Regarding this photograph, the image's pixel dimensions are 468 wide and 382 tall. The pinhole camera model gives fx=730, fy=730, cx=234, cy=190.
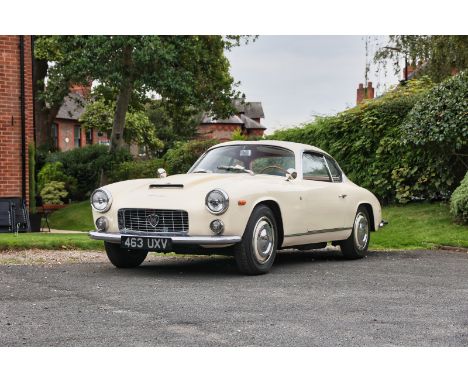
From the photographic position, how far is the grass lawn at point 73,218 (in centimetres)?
2191

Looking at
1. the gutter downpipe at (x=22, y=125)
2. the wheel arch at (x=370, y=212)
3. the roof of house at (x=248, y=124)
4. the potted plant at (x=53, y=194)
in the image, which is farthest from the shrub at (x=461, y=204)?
the roof of house at (x=248, y=124)

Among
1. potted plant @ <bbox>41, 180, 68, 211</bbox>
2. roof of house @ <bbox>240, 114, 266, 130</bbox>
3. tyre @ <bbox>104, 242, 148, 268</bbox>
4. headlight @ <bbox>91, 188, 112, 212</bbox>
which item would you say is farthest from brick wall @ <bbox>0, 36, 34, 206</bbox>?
roof of house @ <bbox>240, 114, 266, 130</bbox>

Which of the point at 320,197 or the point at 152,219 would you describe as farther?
the point at 320,197

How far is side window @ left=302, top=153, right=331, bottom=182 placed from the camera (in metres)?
9.54

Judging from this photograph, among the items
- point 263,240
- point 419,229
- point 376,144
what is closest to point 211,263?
point 263,240

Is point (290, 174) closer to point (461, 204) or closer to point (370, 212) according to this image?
point (370, 212)

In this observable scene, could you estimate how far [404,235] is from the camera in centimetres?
1318

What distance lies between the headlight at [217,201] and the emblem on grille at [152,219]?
0.60 meters

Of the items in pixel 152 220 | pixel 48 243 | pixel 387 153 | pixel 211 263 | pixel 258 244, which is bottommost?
pixel 211 263

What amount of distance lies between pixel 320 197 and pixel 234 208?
76.8 inches

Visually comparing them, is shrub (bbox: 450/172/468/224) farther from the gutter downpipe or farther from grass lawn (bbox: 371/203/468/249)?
the gutter downpipe

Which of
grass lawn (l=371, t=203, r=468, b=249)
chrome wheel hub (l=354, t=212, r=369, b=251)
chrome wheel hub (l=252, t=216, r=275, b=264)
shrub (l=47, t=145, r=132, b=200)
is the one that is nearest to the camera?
chrome wheel hub (l=252, t=216, r=275, b=264)

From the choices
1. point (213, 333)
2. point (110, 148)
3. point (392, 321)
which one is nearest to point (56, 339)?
point (213, 333)

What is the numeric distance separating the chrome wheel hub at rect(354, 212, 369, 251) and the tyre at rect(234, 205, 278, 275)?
2.21 metres
